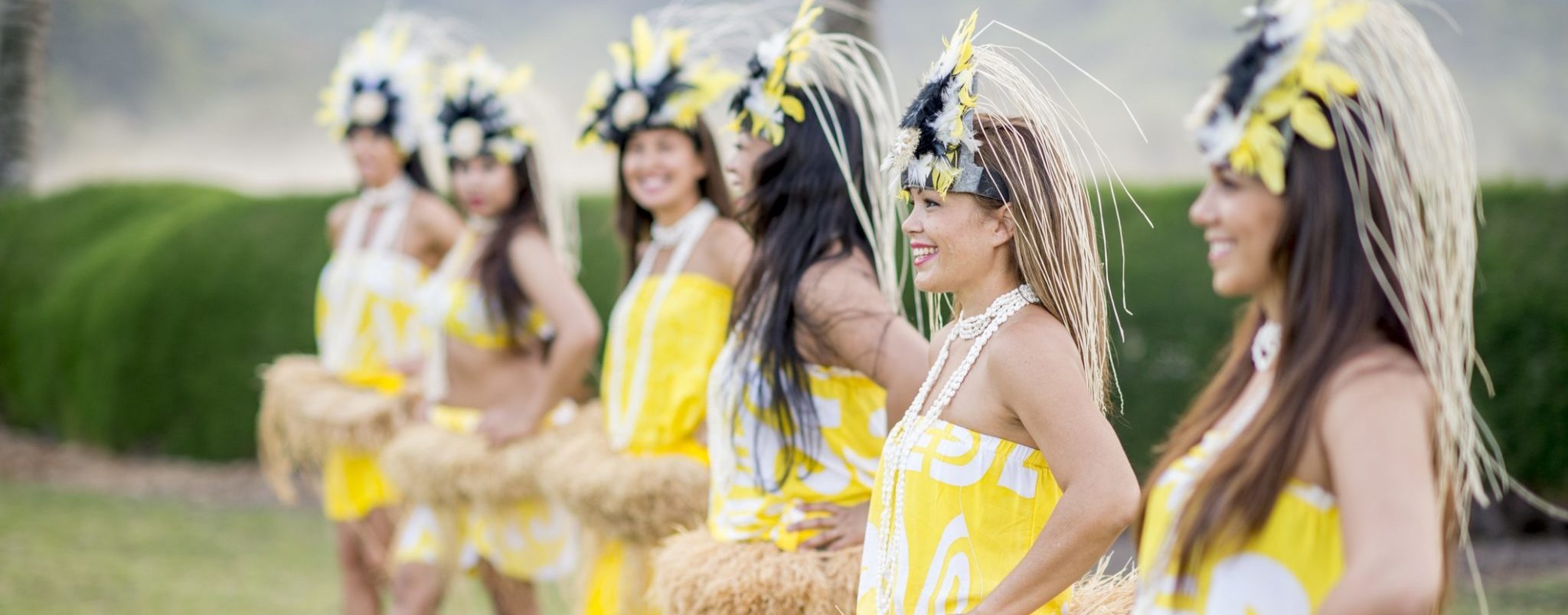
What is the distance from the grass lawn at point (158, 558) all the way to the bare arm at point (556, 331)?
1466mm

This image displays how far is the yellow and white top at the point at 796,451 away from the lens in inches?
113

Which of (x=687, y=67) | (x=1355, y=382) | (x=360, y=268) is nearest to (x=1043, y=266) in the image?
(x=1355, y=382)

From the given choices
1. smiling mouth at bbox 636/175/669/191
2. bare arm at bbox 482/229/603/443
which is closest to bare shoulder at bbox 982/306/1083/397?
smiling mouth at bbox 636/175/669/191

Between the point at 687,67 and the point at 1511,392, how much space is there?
4.40m

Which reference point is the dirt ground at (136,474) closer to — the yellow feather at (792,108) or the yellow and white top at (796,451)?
the yellow and white top at (796,451)

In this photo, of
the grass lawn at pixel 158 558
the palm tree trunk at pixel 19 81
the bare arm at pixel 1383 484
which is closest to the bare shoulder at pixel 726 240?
the bare arm at pixel 1383 484

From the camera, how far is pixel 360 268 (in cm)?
502

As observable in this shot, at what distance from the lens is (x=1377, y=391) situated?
4.83ft

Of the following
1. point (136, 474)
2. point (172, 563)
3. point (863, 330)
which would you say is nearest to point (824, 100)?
point (863, 330)

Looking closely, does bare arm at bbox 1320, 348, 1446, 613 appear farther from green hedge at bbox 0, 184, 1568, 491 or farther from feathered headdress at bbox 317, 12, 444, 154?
green hedge at bbox 0, 184, 1568, 491

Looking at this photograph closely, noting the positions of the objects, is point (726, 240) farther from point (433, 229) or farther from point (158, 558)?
point (158, 558)

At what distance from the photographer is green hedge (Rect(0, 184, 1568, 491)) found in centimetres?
616

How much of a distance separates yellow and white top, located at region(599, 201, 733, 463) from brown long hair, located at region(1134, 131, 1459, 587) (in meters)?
1.84

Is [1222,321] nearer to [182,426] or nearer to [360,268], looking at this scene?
[360,268]
